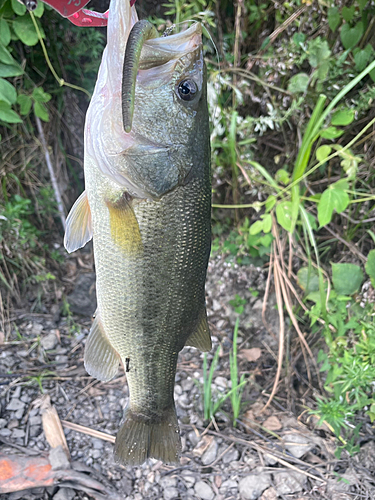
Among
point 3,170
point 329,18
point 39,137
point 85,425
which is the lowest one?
point 85,425

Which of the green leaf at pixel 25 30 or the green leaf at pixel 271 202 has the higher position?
the green leaf at pixel 25 30

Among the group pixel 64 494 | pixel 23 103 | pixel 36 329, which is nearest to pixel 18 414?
pixel 64 494

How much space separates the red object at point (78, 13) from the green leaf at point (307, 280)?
1.73 meters

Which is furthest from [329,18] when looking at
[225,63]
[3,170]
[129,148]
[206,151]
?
[3,170]

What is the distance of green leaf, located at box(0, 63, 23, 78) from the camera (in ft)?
6.79

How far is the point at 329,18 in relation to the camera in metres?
2.08

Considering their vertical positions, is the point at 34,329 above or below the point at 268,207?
below

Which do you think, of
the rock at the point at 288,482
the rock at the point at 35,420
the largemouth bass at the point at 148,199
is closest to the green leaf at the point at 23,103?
the largemouth bass at the point at 148,199

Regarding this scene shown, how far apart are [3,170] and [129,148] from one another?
2.09 meters

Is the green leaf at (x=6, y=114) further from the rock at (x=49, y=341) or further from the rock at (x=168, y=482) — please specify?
the rock at (x=168, y=482)

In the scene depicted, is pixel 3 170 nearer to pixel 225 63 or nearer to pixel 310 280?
pixel 225 63

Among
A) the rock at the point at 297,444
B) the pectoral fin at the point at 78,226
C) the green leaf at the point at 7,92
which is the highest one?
the green leaf at the point at 7,92

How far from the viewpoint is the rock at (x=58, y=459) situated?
74.7 inches

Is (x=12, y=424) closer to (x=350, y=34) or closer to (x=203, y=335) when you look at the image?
(x=203, y=335)
